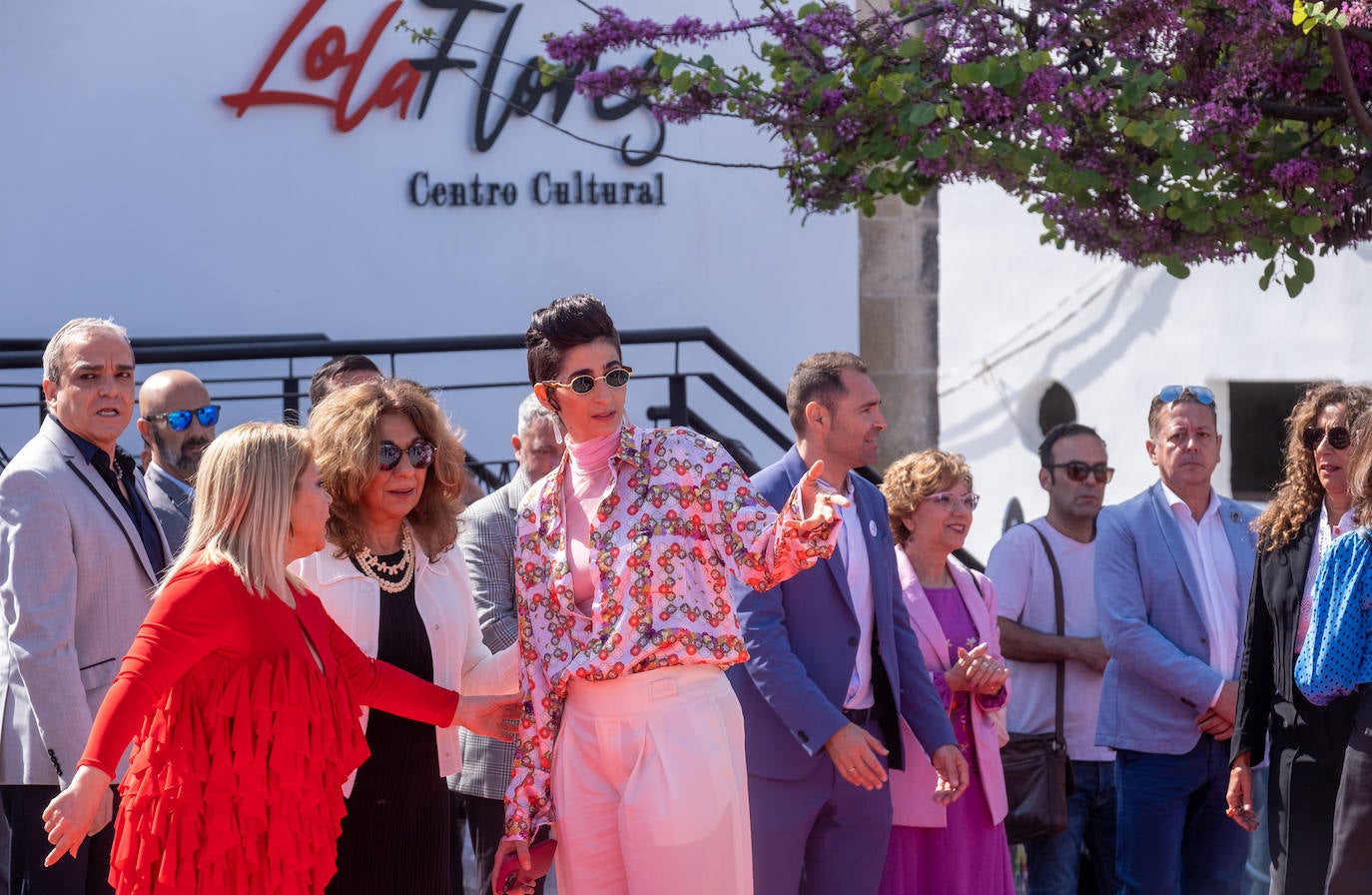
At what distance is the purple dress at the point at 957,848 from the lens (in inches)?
201

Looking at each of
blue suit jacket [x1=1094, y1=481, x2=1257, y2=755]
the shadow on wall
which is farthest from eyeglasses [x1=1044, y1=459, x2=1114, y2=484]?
the shadow on wall

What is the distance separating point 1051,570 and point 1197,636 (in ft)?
2.50

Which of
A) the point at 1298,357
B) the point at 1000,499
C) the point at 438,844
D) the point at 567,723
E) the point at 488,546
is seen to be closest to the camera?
the point at 567,723

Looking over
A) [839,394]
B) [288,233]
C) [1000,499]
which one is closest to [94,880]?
[839,394]

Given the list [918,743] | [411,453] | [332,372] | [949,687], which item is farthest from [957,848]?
[332,372]

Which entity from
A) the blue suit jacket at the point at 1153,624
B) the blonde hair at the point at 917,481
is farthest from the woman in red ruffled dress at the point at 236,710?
the blue suit jacket at the point at 1153,624

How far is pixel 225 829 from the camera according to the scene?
3.31m

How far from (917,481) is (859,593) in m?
0.65

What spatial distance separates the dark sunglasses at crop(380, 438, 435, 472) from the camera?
4012 mm

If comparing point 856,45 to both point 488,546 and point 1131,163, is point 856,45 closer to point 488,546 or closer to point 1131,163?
point 1131,163

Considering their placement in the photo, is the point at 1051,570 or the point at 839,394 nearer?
the point at 839,394

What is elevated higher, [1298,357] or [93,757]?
[1298,357]

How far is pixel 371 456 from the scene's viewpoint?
158 inches

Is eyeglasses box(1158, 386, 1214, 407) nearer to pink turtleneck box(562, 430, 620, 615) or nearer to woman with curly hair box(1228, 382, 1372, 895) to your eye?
woman with curly hair box(1228, 382, 1372, 895)
